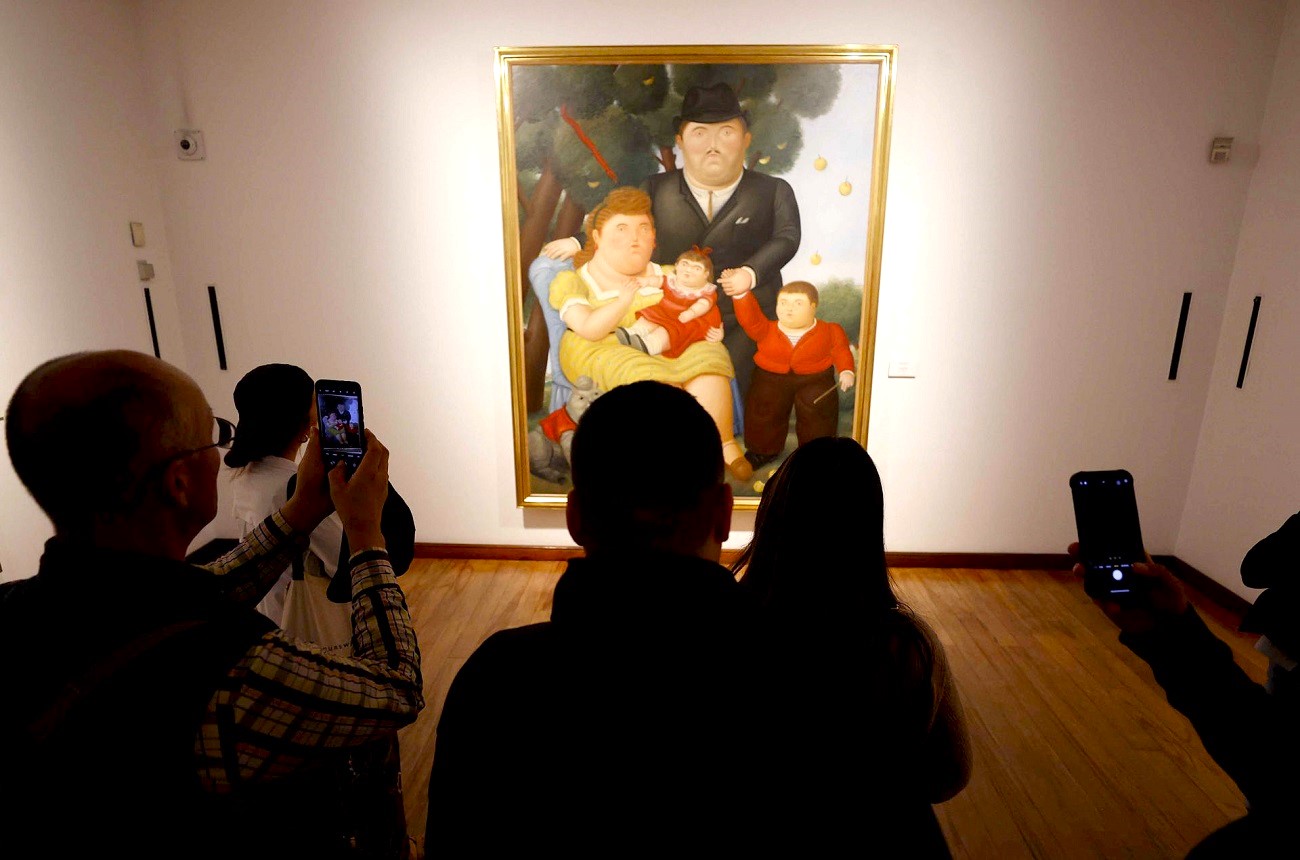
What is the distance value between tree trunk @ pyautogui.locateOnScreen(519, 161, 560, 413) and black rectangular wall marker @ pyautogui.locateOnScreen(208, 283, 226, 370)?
4.82ft

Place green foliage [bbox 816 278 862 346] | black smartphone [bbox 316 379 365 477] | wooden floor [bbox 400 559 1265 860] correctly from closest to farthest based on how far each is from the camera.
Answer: black smartphone [bbox 316 379 365 477]
wooden floor [bbox 400 559 1265 860]
green foliage [bbox 816 278 862 346]

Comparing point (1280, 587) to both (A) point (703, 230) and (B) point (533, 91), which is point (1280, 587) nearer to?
(A) point (703, 230)

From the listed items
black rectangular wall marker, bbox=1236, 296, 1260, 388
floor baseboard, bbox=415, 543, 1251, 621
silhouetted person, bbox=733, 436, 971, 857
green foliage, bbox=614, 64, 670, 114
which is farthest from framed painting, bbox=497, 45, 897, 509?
silhouetted person, bbox=733, 436, 971, 857

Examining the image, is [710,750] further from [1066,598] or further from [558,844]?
[1066,598]

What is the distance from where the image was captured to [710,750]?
0.58 m

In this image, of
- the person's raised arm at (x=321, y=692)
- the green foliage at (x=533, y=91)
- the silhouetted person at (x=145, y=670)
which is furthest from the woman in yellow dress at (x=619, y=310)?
the silhouetted person at (x=145, y=670)

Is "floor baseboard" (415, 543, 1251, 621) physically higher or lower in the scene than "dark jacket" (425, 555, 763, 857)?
lower

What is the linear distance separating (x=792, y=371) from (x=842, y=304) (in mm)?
371

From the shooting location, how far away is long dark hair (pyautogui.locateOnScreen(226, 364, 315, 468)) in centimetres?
149

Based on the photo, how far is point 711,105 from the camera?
2617 millimetres

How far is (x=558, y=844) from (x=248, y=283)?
3145 mm

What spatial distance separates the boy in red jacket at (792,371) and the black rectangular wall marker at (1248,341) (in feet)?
5.40

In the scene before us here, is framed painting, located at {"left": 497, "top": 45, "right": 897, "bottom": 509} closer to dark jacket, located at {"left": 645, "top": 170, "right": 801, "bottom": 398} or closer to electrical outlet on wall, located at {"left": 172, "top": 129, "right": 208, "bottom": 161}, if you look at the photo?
dark jacket, located at {"left": 645, "top": 170, "right": 801, "bottom": 398}

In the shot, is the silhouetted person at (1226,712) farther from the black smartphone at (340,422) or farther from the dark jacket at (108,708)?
the black smartphone at (340,422)
